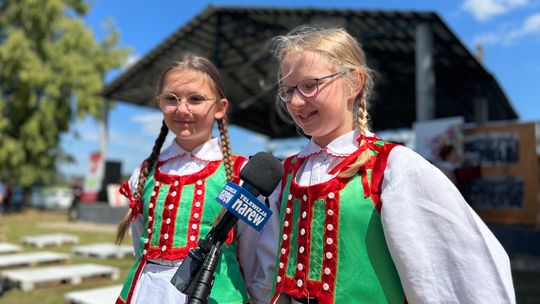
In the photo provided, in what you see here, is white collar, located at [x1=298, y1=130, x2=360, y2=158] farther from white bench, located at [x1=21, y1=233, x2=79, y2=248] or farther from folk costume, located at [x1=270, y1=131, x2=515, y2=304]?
white bench, located at [x1=21, y1=233, x2=79, y2=248]

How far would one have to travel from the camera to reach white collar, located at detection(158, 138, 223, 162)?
6.38 ft

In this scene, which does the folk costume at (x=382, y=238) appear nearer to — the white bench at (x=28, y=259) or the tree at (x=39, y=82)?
the white bench at (x=28, y=259)

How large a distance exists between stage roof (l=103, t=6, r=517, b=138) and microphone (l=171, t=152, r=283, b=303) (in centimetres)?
840

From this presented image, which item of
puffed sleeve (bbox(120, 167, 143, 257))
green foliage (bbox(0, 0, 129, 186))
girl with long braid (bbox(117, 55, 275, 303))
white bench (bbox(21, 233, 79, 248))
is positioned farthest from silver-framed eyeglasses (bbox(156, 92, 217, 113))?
green foliage (bbox(0, 0, 129, 186))

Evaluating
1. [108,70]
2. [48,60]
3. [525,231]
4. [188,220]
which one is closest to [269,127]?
[108,70]

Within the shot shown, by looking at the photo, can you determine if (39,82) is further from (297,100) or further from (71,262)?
(297,100)

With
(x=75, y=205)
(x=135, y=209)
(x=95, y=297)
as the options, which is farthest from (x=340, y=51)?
(x=75, y=205)

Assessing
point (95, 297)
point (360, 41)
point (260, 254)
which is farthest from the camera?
point (360, 41)

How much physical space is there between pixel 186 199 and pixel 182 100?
400 millimetres

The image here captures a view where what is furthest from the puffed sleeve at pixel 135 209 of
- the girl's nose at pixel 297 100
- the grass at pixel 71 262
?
the grass at pixel 71 262

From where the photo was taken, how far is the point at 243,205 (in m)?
1.33

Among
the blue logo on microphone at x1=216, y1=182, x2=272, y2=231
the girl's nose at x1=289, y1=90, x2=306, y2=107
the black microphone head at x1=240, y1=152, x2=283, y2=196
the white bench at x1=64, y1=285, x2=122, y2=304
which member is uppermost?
the girl's nose at x1=289, y1=90, x2=306, y2=107

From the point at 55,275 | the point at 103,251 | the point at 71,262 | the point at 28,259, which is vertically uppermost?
the point at 55,275

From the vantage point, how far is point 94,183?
18.1 meters
